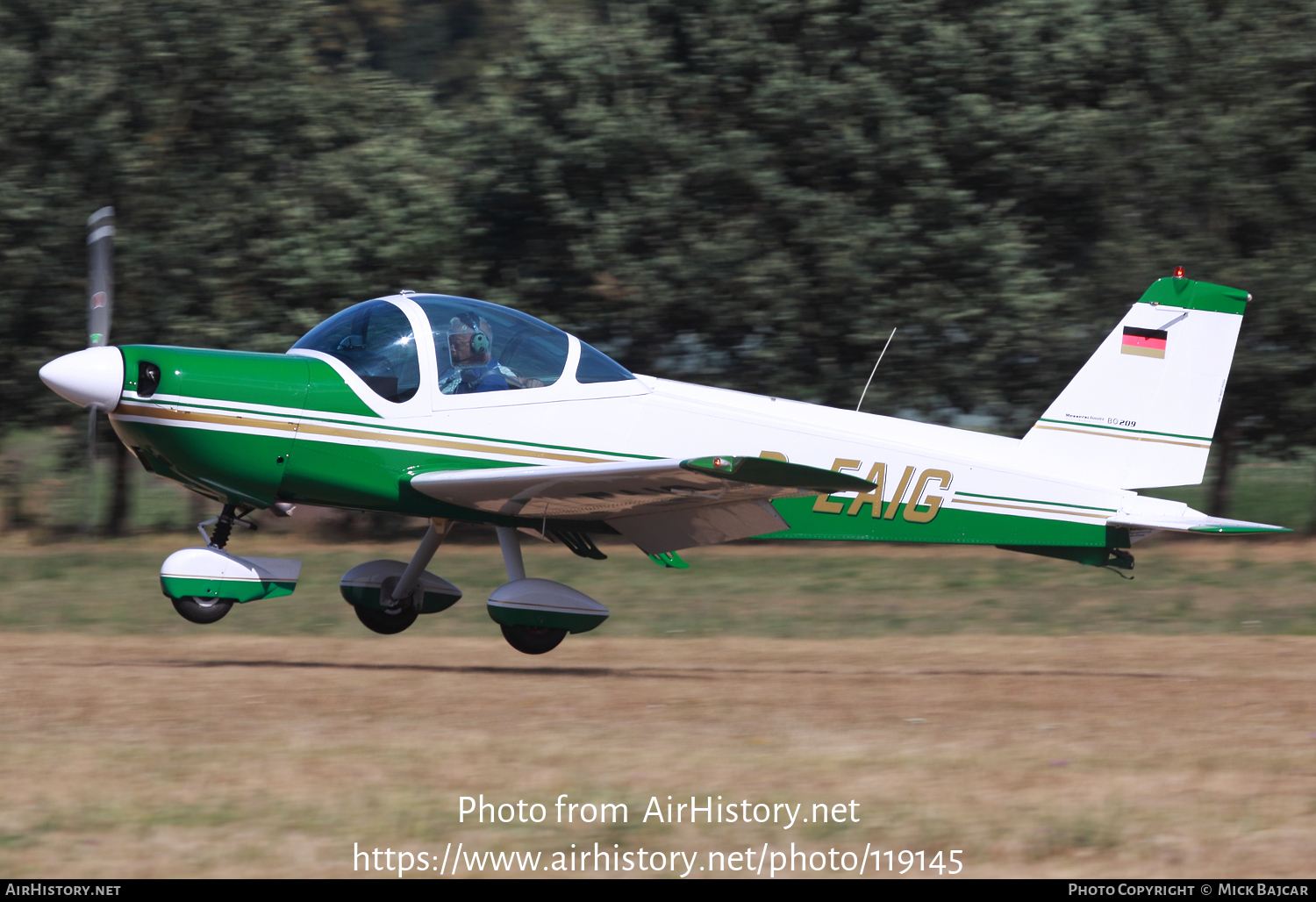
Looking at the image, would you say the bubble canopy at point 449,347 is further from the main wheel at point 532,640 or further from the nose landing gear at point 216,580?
the main wheel at point 532,640

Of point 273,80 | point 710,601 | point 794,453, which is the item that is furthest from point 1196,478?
point 273,80

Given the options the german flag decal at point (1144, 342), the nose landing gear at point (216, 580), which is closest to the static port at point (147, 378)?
the nose landing gear at point (216, 580)

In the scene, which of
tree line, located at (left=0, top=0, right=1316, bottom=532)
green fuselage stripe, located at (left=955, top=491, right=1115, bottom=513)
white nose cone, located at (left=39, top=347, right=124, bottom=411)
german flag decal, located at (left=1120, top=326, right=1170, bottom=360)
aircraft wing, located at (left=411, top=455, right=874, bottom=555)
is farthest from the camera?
tree line, located at (left=0, top=0, right=1316, bottom=532)

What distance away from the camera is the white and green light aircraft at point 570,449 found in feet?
26.2

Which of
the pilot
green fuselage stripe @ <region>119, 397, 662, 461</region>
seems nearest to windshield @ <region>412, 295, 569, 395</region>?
the pilot

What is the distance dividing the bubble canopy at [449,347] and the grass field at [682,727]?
1.90 meters

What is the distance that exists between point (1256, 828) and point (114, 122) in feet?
47.0

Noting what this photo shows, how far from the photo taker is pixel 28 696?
25.0ft

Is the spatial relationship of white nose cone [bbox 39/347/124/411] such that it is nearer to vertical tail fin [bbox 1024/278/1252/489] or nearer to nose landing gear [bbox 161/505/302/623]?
nose landing gear [bbox 161/505/302/623]

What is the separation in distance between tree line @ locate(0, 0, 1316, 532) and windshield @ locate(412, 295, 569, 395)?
23.2 ft

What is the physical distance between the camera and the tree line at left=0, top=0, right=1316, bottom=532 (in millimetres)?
15555

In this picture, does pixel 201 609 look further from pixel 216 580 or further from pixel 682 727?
pixel 682 727

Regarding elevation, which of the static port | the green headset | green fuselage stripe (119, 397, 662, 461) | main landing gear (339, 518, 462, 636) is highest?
the green headset
